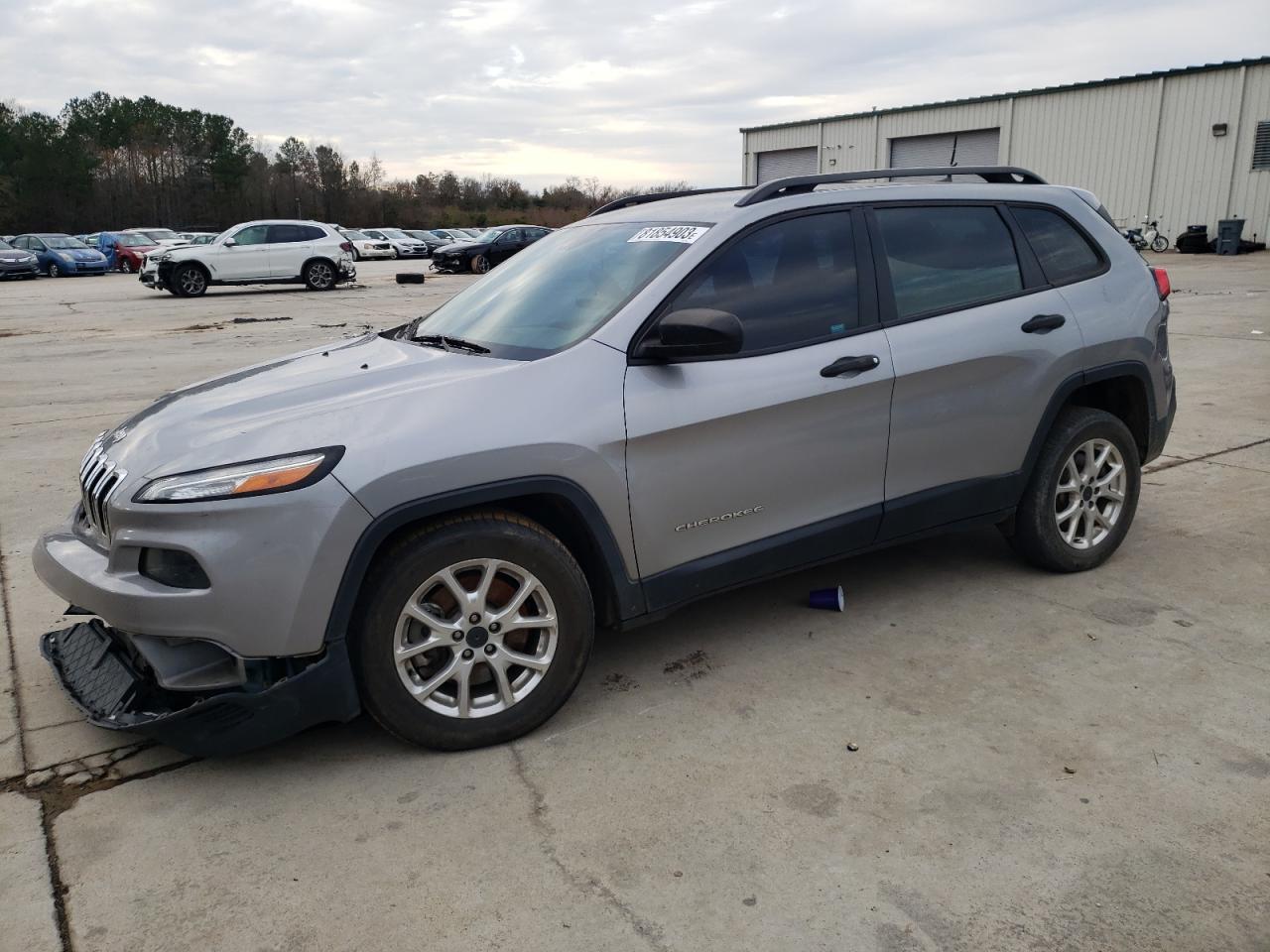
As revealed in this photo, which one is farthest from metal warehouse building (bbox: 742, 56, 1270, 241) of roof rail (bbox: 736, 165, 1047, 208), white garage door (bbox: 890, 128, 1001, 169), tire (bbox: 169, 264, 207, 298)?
roof rail (bbox: 736, 165, 1047, 208)

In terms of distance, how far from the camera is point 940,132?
125 feet

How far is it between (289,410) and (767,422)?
5.24 ft

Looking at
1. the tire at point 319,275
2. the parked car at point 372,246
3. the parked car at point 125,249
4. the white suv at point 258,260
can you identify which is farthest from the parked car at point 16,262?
the tire at point 319,275

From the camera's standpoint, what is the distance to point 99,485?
323cm

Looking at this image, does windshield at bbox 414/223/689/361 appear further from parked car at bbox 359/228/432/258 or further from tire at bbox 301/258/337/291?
parked car at bbox 359/228/432/258

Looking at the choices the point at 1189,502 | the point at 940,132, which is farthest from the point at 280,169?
the point at 1189,502

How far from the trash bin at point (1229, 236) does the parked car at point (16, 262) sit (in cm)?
3740

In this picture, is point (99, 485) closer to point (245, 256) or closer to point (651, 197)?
point (651, 197)

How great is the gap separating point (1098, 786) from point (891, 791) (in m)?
0.60

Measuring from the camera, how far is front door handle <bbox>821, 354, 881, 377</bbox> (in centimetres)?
370

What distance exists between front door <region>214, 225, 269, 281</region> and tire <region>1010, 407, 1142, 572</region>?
864 inches

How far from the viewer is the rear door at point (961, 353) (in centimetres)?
395

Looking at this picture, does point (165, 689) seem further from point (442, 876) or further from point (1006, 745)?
point (1006, 745)

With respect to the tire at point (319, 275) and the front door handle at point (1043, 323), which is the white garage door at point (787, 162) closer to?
the tire at point (319, 275)
